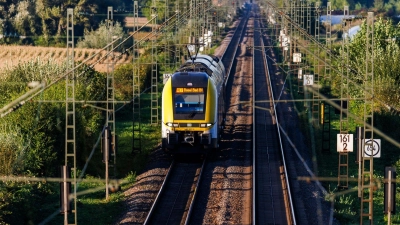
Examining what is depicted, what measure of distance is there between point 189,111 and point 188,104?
0.24 m

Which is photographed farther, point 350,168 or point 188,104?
point 350,168

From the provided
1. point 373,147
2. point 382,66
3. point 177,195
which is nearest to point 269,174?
point 177,195

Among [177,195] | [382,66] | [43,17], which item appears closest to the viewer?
[177,195]

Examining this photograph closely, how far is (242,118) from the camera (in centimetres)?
3884

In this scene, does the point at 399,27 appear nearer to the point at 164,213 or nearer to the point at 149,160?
the point at 149,160

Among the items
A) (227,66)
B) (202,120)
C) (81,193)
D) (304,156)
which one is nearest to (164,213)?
(81,193)

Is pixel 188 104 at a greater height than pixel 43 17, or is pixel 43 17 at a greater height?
pixel 43 17

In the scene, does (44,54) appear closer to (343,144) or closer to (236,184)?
(236,184)

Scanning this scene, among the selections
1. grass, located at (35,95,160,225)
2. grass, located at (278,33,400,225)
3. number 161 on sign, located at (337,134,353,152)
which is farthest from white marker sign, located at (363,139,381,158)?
grass, located at (35,95,160,225)

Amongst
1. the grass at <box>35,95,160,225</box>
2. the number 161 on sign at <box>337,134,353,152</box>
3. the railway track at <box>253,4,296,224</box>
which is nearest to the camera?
the railway track at <box>253,4,296,224</box>

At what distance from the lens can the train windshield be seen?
90.1ft

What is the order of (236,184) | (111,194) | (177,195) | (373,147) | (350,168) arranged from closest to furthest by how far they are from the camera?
(373,147), (177,195), (111,194), (236,184), (350,168)

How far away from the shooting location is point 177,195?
2388 cm

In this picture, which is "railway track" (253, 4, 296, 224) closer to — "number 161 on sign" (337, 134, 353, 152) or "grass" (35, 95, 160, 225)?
"number 161 on sign" (337, 134, 353, 152)
